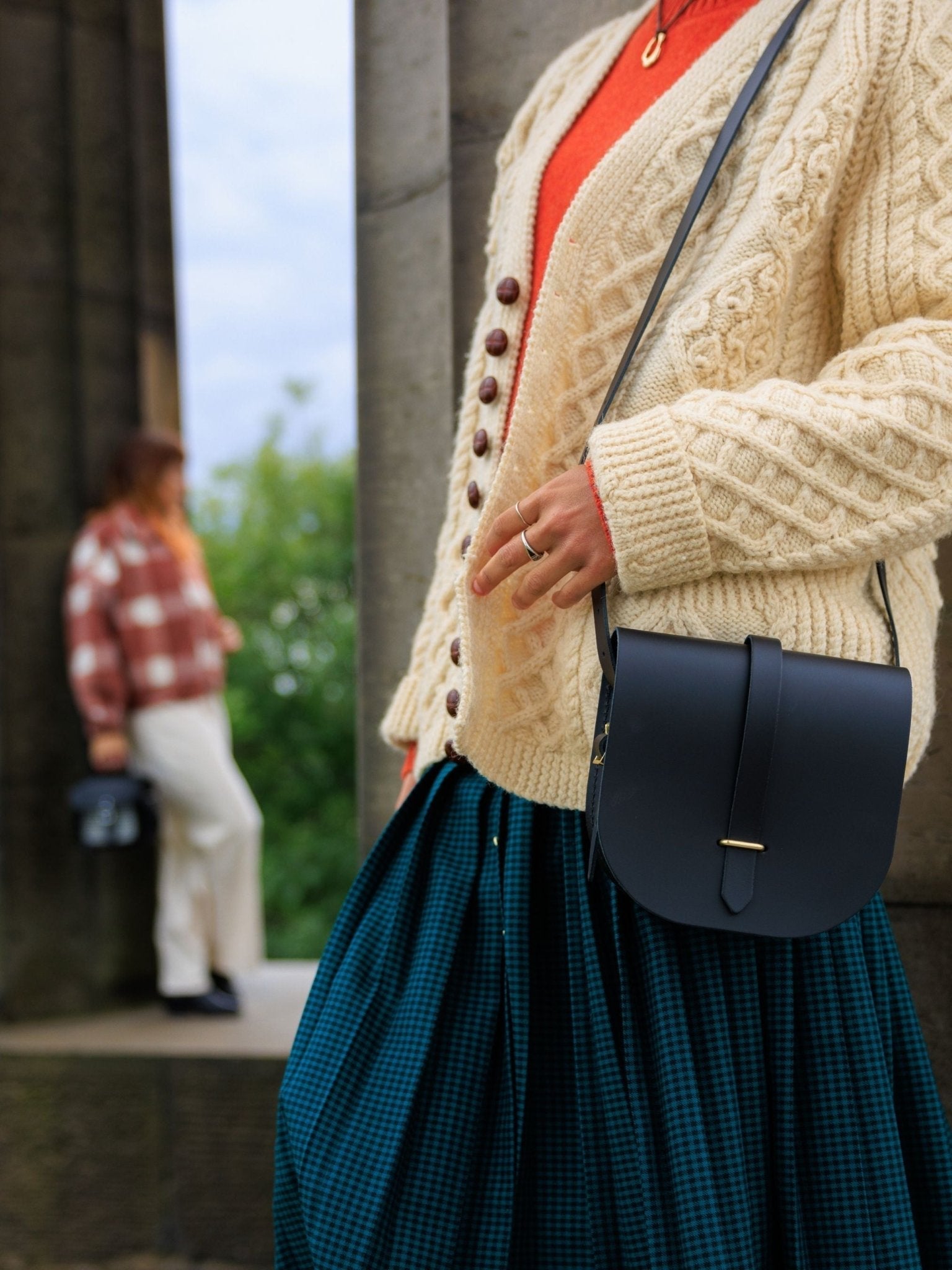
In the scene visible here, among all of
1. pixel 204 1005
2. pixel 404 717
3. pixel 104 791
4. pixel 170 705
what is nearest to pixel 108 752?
pixel 104 791

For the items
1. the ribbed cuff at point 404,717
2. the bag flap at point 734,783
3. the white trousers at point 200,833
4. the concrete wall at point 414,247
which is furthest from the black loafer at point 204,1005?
the bag flap at point 734,783

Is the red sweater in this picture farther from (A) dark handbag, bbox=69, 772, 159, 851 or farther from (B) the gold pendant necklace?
(A) dark handbag, bbox=69, 772, 159, 851

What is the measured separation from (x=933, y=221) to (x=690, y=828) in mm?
565

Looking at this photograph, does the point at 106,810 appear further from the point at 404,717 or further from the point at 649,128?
the point at 649,128

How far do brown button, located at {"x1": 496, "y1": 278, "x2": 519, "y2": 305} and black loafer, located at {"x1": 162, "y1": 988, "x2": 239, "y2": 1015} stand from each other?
304 cm

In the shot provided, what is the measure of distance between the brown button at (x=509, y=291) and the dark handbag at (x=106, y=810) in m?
2.76

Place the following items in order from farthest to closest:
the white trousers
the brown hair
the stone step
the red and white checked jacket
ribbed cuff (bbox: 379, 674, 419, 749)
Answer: the white trousers < the brown hair < the red and white checked jacket < the stone step < ribbed cuff (bbox: 379, 674, 419, 749)

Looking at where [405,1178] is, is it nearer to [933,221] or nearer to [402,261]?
[933,221]

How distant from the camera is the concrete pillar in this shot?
365cm

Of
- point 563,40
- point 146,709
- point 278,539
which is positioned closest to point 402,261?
point 563,40

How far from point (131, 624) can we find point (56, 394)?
0.74 meters

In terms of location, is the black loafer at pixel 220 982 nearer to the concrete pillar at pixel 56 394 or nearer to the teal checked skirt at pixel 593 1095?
the concrete pillar at pixel 56 394

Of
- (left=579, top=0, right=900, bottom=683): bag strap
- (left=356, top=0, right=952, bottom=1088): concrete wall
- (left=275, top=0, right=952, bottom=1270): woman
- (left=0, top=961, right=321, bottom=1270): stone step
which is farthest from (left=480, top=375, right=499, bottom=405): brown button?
(left=0, top=961, right=321, bottom=1270): stone step

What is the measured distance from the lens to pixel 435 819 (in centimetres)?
127
